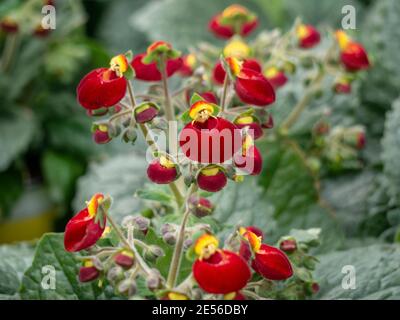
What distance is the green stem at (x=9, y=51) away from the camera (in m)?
1.38

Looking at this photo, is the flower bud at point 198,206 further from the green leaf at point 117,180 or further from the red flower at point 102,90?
the green leaf at point 117,180

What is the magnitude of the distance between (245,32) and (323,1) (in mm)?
521

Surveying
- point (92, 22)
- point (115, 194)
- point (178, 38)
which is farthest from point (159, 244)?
point (92, 22)

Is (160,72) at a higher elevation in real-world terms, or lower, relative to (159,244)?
higher

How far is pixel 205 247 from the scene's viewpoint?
0.58 metres

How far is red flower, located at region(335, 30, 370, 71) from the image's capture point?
0.91 meters

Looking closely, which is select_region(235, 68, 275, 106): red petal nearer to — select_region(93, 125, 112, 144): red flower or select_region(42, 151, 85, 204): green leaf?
select_region(93, 125, 112, 144): red flower

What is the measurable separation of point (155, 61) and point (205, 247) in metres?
0.22

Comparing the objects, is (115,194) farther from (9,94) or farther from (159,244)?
(9,94)

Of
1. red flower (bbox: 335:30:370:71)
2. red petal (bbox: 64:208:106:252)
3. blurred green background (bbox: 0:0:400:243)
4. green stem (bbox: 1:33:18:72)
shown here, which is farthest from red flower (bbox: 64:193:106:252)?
green stem (bbox: 1:33:18:72)

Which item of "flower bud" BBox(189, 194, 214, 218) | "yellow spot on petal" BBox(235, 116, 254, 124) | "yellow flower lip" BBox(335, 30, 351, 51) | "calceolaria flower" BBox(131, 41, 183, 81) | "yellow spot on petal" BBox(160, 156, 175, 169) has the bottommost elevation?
"flower bud" BBox(189, 194, 214, 218)

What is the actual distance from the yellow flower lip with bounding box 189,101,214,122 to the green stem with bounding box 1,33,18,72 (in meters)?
0.84

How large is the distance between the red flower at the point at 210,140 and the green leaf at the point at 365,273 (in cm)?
22

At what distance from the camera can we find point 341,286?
0.74 m
